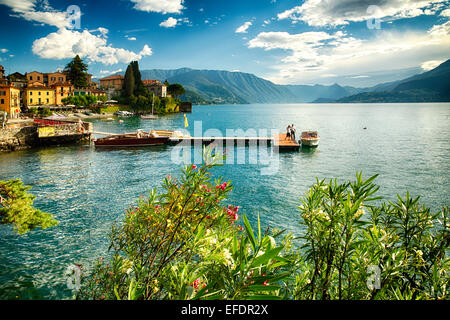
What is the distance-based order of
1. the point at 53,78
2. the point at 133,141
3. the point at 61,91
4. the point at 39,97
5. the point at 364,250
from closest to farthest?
the point at 364,250 → the point at 133,141 → the point at 39,97 → the point at 61,91 → the point at 53,78

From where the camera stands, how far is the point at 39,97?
75812mm

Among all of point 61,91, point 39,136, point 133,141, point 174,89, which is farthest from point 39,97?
point 174,89

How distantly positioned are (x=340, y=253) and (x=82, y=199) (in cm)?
1614

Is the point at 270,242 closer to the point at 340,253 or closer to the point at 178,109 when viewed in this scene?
the point at 340,253

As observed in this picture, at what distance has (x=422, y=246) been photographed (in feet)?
11.6

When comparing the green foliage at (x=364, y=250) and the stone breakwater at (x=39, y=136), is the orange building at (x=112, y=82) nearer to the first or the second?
the stone breakwater at (x=39, y=136)

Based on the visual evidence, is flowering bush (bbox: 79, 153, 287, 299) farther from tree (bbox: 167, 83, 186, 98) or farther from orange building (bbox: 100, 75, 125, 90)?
orange building (bbox: 100, 75, 125, 90)

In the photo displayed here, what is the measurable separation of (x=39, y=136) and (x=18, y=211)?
35.2 meters

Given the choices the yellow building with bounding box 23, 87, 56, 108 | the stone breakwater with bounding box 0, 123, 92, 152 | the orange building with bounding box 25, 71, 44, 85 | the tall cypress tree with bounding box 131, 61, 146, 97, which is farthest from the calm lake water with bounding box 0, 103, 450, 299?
the tall cypress tree with bounding box 131, 61, 146, 97

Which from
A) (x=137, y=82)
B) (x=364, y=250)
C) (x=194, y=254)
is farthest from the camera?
(x=137, y=82)

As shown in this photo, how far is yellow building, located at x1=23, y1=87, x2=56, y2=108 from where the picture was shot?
72.4 m

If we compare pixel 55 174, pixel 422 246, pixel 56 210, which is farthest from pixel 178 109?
pixel 422 246

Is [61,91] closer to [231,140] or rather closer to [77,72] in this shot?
[77,72]
